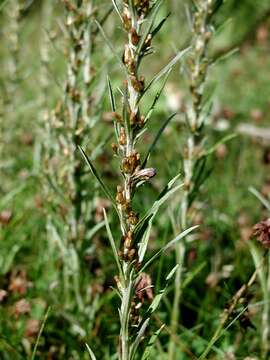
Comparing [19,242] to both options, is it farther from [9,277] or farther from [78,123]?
[78,123]

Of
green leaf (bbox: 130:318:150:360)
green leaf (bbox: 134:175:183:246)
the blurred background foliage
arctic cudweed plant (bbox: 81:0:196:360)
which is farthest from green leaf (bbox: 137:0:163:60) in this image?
the blurred background foliage

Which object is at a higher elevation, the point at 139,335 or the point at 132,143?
the point at 132,143

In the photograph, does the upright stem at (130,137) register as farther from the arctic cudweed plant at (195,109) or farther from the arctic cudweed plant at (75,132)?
the arctic cudweed plant at (75,132)

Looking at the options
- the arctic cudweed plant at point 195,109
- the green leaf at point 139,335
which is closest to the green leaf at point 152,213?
the green leaf at point 139,335

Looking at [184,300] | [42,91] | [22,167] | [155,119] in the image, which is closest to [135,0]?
[184,300]

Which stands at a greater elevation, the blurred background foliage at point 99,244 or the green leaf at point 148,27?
the green leaf at point 148,27

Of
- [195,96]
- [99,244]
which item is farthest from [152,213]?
[99,244]

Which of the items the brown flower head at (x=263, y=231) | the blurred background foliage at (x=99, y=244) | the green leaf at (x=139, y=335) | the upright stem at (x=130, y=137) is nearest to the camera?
the upright stem at (x=130, y=137)

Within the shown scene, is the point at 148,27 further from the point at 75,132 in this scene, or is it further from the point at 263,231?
the point at 75,132
